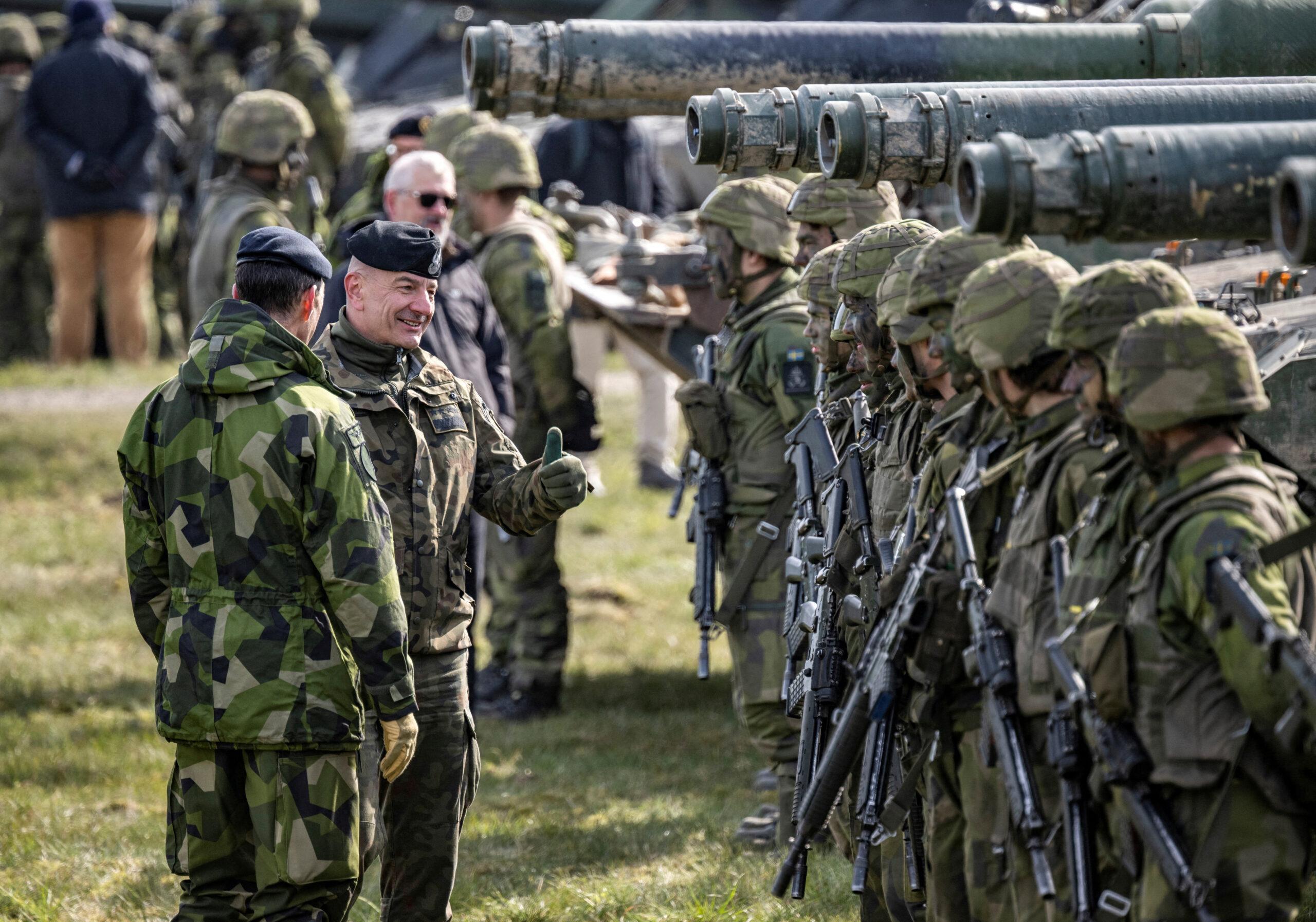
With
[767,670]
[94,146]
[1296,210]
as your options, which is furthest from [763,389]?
[94,146]

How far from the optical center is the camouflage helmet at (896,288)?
16.5ft

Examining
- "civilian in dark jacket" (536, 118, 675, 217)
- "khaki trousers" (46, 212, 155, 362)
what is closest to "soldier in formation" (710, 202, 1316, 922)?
"civilian in dark jacket" (536, 118, 675, 217)

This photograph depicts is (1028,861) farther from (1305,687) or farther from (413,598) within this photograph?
(413,598)

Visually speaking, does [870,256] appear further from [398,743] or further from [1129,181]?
[398,743]

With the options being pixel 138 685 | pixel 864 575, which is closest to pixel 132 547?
pixel 864 575

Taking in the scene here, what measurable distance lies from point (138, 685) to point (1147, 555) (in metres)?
7.01

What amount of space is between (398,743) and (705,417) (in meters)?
2.55

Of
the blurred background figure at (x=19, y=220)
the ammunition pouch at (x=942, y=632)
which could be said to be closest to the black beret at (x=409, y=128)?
the ammunition pouch at (x=942, y=632)

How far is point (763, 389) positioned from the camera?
7082 millimetres

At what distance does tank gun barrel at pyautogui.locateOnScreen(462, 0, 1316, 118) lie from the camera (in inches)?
257

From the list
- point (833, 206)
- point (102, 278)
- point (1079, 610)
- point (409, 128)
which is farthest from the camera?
point (102, 278)

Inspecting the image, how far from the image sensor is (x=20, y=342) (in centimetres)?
Answer: 1606

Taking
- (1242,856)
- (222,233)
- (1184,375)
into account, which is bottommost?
(1242,856)

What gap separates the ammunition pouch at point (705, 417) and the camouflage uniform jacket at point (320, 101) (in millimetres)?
5658
